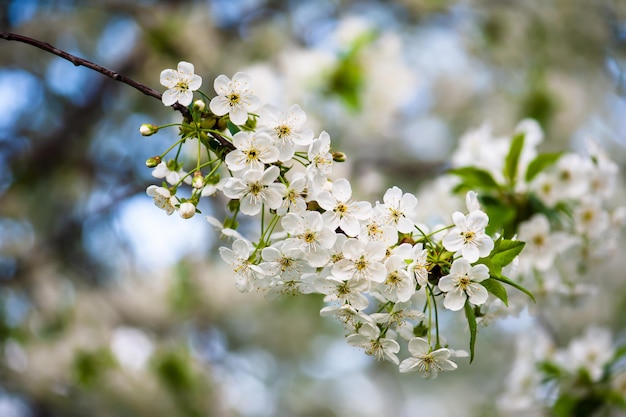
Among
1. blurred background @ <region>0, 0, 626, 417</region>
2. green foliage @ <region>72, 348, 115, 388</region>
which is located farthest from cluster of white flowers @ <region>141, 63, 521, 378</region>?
green foliage @ <region>72, 348, 115, 388</region>

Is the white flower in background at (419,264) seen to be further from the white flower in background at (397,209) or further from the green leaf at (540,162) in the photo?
the green leaf at (540,162)

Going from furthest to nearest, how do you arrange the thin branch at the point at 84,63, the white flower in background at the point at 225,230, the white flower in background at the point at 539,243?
1. the white flower in background at the point at 539,243
2. the white flower in background at the point at 225,230
3. the thin branch at the point at 84,63

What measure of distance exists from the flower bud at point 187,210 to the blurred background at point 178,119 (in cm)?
150

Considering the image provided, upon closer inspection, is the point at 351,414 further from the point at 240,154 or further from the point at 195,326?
the point at 240,154

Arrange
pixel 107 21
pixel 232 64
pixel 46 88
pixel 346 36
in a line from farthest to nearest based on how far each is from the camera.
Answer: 1. pixel 107 21
2. pixel 46 88
3. pixel 232 64
4. pixel 346 36

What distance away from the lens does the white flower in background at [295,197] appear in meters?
0.91

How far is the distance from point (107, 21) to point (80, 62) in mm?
3477

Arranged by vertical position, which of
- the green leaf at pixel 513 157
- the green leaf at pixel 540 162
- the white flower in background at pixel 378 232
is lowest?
the white flower in background at pixel 378 232

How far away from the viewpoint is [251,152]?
0.92 metres

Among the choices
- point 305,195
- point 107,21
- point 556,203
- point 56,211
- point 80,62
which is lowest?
point 305,195

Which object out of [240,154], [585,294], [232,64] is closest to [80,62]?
[240,154]

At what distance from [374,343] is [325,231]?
196 mm

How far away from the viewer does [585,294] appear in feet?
5.41

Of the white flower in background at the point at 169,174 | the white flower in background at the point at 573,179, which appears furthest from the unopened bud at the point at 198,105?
the white flower in background at the point at 573,179
